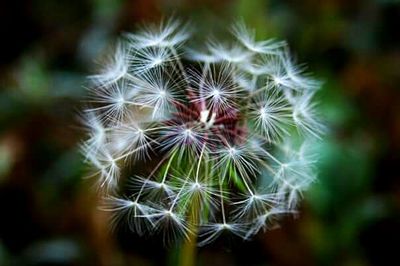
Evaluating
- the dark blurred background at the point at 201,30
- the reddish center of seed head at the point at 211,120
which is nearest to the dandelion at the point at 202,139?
the reddish center of seed head at the point at 211,120

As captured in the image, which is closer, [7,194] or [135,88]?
[135,88]

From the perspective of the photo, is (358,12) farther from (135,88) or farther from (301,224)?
(135,88)

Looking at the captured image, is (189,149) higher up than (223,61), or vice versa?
(223,61)

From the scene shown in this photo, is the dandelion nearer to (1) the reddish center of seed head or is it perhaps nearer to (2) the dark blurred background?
(1) the reddish center of seed head

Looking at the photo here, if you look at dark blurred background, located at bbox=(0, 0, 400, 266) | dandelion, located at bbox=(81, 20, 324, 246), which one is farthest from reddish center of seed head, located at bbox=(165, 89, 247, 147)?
dark blurred background, located at bbox=(0, 0, 400, 266)

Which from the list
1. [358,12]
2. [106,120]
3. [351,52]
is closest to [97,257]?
[106,120]

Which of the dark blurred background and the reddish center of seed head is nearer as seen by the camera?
the reddish center of seed head

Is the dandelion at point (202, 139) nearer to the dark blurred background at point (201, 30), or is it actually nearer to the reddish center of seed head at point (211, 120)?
the reddish center of seed head at point (211, 120)
